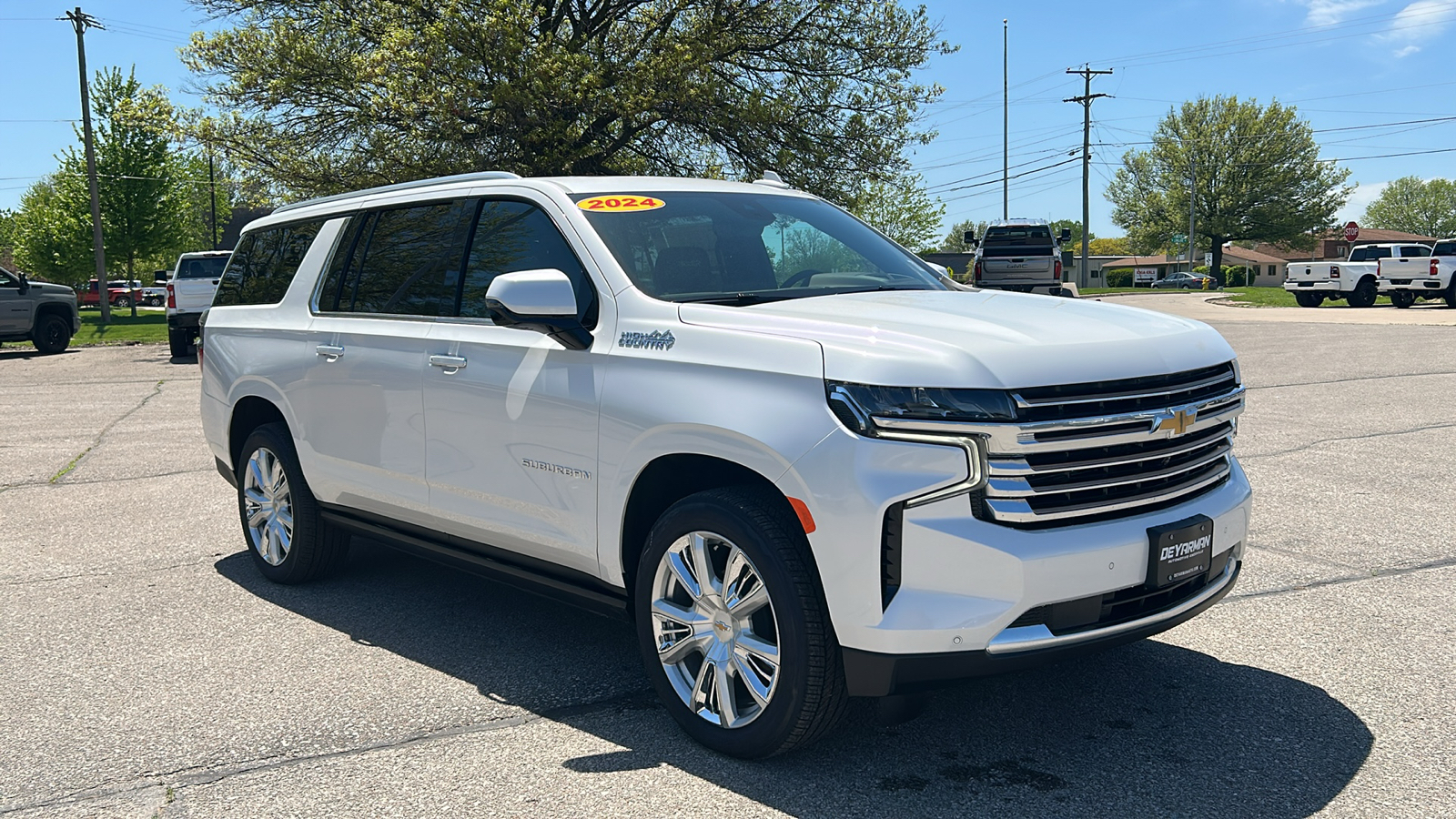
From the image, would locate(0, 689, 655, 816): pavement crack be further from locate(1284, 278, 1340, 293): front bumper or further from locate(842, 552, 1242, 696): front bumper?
locate(1284, 278, 1340, 293): front bumper

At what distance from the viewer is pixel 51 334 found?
24.4 m

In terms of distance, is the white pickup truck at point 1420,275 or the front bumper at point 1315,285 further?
the front bumper at point 1315,285

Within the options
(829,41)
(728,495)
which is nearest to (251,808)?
(728,495)

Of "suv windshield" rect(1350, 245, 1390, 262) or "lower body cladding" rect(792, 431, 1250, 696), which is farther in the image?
"suv windshield" rect(1350, 245, 1390, 262)

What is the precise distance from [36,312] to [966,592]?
25.3 meters

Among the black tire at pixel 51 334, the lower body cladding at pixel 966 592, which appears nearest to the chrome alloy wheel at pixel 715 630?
the lower body cladding at pixel 966 592

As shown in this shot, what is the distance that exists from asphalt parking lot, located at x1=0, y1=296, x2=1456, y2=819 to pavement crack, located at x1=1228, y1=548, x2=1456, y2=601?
0.06 ft

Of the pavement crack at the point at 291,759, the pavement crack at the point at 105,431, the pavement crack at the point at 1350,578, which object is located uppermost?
the pavement crack at the point at 105,431

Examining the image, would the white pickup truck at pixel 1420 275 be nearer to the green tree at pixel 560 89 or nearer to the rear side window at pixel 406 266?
the green tree at pixel 560 89

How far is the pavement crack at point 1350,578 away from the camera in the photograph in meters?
5.42

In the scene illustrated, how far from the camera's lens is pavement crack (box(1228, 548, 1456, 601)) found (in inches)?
213

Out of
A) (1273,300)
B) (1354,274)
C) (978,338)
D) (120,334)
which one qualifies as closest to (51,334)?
(120,334)

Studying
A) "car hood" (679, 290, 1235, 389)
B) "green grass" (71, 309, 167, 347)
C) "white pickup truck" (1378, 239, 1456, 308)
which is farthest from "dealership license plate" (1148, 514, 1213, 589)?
"white pickup truck" (1378, 239, 1456, 308)

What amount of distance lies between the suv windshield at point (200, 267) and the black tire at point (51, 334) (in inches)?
156
